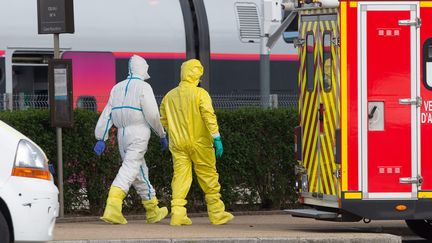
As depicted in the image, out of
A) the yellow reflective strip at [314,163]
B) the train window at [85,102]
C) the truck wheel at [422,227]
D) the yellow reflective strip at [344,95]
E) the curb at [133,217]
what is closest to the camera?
the yellow reflective strip at [344,95]

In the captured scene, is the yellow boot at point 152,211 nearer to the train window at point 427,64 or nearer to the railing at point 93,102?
the railing at point 93,102

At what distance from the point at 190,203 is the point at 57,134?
1960 mm

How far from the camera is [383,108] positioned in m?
13.2

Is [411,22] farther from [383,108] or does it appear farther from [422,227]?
[422,227]

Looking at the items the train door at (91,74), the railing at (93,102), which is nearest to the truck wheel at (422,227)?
the railing at (93,102)

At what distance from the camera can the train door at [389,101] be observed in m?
13.2

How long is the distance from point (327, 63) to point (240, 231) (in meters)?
1.91

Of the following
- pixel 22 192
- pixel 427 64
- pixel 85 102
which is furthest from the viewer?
pixel 85 102

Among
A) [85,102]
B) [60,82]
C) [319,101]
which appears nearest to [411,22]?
[319,101]

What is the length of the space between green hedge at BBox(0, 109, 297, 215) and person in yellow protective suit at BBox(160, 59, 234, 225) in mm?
1672

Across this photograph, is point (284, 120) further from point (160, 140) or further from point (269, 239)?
point (269, 239)

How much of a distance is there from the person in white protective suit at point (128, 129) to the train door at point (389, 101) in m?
2.76

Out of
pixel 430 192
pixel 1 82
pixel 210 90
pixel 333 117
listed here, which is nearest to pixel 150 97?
pixel 333 117

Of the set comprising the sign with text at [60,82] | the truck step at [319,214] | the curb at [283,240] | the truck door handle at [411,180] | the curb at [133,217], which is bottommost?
the curb at [133,217]
